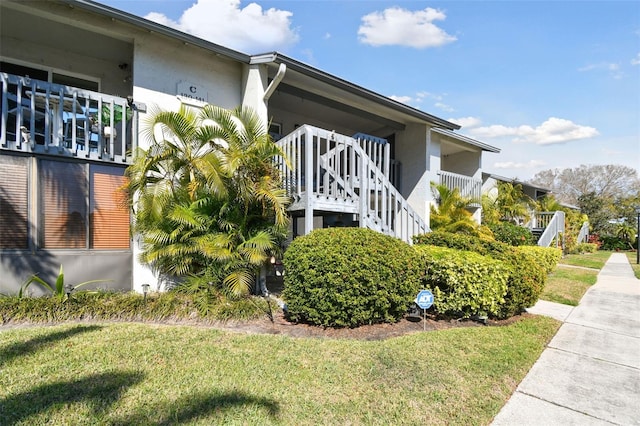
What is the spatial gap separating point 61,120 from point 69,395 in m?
4.99

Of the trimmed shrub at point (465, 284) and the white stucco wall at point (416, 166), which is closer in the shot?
the trimmed shrub at point (465, 284)

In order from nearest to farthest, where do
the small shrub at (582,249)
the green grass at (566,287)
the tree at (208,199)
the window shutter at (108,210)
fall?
the tree at (208,199), the window shutter at (108,210), the green grass at (566,287), the small shrub at (582,249)

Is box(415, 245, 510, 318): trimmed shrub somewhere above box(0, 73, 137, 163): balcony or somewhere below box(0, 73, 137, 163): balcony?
below

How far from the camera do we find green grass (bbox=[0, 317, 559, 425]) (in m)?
2.83

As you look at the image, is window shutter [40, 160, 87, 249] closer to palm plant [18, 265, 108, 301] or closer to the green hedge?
palm plant [18, 265, 108, 301]

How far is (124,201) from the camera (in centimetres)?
637

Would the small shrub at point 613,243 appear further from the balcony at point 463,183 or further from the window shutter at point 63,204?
the window shutter at point 63,204

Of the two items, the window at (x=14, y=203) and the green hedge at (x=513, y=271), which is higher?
the window at (x=14, y=203)

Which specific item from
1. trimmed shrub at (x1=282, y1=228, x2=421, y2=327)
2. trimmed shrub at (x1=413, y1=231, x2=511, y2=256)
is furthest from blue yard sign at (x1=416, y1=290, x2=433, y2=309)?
trimmed shrub at (x1=413, y1=231, x2=511, y2=256)

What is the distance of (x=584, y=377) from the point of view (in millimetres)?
3916

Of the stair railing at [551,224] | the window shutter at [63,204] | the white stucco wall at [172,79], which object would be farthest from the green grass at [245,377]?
the stair railing at [551,224]

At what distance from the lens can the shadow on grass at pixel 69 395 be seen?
2721 mm

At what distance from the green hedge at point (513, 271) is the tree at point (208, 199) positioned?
3673 mm

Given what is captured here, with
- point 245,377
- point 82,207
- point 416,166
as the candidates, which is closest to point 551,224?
point 416,166
